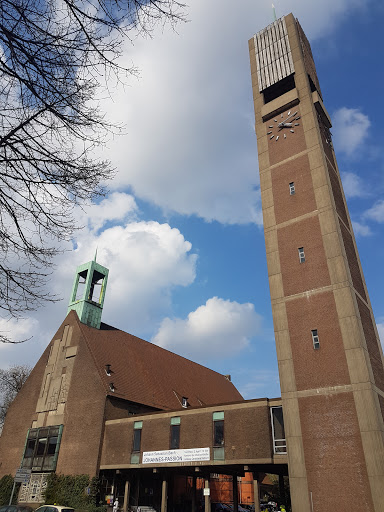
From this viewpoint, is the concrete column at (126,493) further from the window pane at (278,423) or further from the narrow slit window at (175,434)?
the window pane at (278,423)

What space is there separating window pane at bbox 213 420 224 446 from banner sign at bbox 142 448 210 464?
2.67 feet

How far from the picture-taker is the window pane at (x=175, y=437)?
25156mm

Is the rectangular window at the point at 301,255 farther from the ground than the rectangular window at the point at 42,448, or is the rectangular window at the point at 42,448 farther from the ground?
the rectangular window at the point at 301,255

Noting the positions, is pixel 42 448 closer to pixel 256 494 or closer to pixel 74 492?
pixel 74 492

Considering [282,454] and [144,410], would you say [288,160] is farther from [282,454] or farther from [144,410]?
[144,410]

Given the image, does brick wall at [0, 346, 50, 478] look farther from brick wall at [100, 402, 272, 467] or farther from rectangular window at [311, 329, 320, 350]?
rectangular window at [311, 329, 320, 350]

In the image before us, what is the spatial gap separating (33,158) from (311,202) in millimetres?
20461

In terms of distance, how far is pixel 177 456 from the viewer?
24641mm

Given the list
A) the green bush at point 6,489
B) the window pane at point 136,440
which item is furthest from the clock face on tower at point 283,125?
the green bush at point 6,489

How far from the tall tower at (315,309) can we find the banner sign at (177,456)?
6522mm

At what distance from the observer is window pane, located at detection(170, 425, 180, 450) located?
2516 centimetres

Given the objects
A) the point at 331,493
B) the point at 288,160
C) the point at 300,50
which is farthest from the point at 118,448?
the point at 300,50

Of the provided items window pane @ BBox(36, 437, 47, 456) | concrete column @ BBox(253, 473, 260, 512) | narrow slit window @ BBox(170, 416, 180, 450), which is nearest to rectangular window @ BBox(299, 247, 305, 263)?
concrete column @ BBox(253, 473, 260, 512)

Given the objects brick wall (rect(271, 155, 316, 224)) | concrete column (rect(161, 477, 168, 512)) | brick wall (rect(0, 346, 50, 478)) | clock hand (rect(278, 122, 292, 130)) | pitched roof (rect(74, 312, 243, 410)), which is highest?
clock hand (rect(278, 122, 292, 130))
